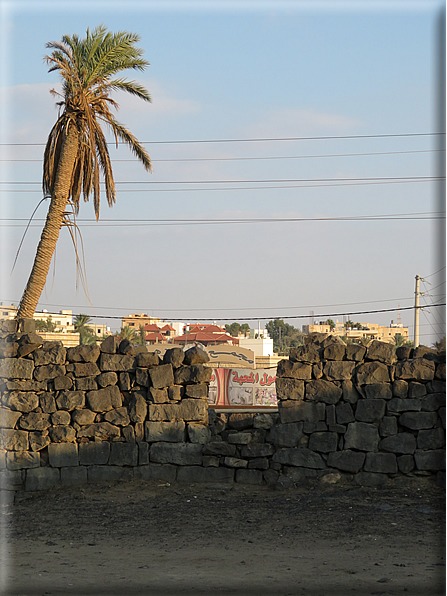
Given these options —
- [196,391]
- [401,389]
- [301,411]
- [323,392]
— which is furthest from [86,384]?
[401,389]

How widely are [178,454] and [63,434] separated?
72.7 inches

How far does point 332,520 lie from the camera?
7.52 metres

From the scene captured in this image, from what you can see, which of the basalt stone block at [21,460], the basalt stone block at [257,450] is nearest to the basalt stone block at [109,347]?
the basalt stone block at [21,460]

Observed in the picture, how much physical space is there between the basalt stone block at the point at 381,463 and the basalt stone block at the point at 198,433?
2479 millimetres

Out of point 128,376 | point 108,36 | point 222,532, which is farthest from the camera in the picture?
point 108,36

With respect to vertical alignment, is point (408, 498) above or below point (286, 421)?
below

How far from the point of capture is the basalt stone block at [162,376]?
367 inches

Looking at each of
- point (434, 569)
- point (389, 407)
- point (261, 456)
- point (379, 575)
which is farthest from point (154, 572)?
point (389, 407)

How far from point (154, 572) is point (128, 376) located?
12.7 feet

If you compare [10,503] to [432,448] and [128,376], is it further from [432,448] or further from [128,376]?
[432,448]

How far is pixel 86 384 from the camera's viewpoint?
9.45 meters

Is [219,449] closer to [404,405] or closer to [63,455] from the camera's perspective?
[63,455]

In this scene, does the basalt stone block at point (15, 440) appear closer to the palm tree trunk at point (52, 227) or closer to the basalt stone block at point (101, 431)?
the basalt stone block at point (101, 431)

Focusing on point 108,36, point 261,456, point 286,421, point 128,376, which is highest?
point 108,36
